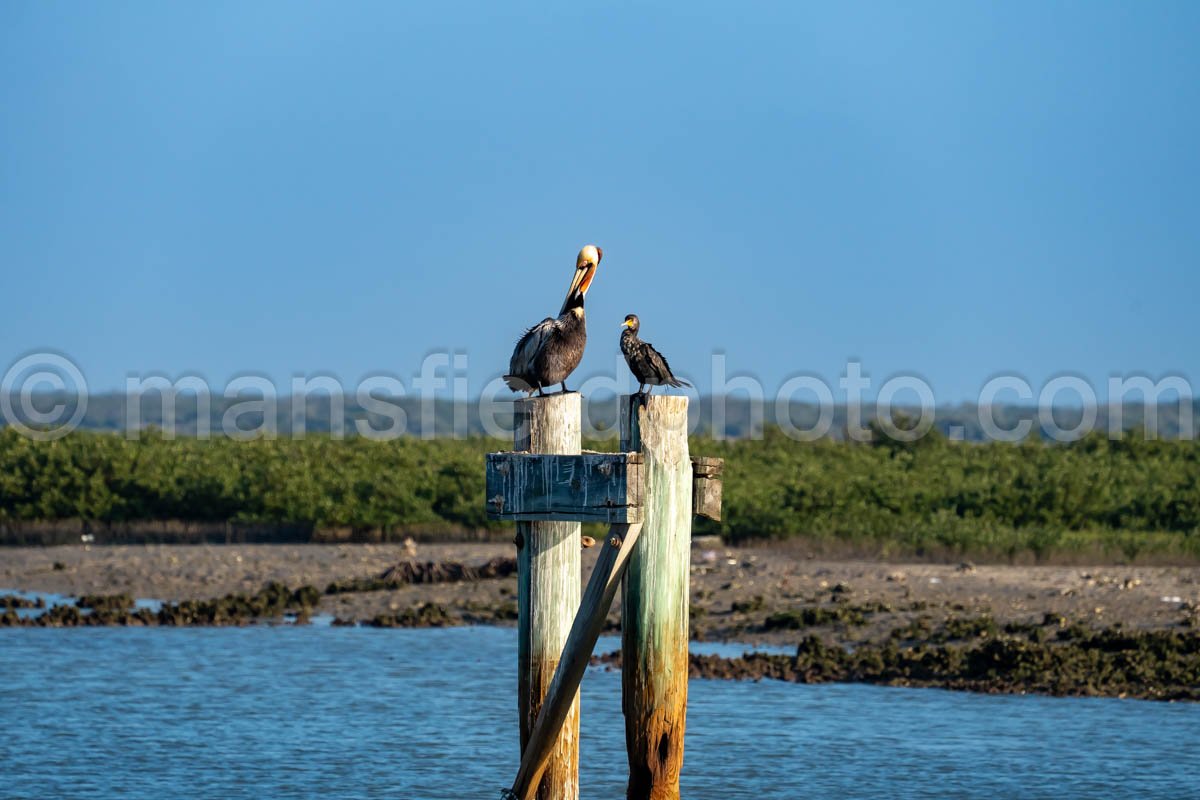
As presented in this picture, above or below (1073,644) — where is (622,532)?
above

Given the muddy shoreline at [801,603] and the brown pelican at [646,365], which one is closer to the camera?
the brown pelican at [646,365]

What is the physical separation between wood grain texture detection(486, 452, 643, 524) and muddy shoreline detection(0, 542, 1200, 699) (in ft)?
29.2

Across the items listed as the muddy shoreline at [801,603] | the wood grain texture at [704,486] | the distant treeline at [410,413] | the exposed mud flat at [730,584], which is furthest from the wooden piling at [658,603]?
the distant treeline at [410,413]

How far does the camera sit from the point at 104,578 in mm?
27031

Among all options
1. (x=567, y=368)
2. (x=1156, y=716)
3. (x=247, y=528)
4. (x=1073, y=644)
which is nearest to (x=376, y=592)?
(x=247, y=528)

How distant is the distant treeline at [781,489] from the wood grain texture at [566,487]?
630 inches

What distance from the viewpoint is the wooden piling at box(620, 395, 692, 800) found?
9.41 metres

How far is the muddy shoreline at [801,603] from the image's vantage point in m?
17.6

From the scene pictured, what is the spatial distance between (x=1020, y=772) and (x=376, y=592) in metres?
12.5

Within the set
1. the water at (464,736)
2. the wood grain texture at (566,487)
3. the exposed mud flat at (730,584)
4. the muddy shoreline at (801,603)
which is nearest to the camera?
the wood grain texture at (566,487)

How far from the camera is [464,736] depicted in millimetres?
16000

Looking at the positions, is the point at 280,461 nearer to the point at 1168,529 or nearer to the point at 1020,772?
the point at 1168,529

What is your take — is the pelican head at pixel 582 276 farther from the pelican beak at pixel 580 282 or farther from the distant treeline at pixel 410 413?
the distant treeline at pixel 410 413

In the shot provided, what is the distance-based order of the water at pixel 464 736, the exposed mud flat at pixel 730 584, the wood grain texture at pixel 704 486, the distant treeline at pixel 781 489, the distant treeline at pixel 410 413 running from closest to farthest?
1. the wood grain texture at pixel 704 486
2. the water at pixel 464 736
3. the exposed mud flat at pixel 730 584
4. the distant treeline at pixel 781 489
5. the distant treeline at pixel 410 413
